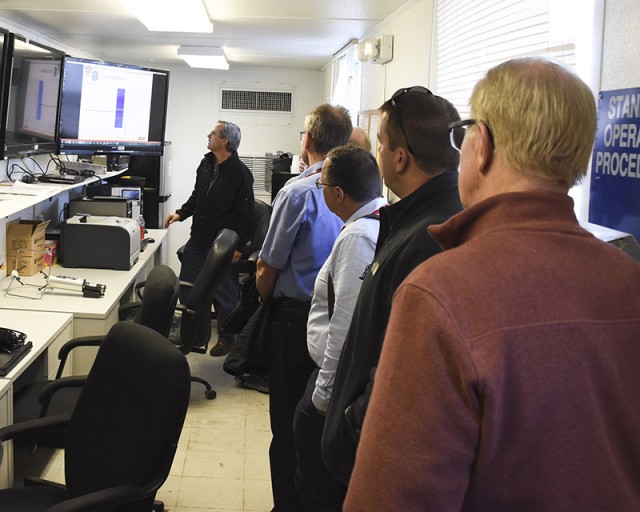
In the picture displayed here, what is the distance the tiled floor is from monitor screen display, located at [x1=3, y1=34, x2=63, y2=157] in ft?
5.22

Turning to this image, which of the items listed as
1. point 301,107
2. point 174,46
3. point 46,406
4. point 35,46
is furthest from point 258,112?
point 46,406

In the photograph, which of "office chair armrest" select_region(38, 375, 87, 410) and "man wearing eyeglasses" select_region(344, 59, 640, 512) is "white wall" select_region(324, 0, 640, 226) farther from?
"office chair armrest" select_region(38, 375, 87, 410)

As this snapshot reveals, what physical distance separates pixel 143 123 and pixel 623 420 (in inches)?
181

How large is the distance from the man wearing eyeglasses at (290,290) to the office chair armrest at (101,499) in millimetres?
889

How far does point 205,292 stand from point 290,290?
105 centimetres

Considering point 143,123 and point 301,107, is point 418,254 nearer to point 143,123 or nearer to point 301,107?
point 143,123

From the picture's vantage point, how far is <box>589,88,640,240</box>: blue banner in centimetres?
166

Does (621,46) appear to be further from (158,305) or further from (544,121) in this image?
(158,305)

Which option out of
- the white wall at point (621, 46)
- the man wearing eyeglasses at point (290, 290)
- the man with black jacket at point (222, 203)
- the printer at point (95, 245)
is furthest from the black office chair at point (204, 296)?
the white wall at point (621, 46)

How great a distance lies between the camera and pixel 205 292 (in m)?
3.79

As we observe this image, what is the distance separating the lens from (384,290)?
1473mm

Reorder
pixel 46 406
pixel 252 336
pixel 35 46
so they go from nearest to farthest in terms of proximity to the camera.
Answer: pixel 46 406 < pixel 252 336 < pixel 35 46

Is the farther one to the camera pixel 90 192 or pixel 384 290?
pixel 90 192

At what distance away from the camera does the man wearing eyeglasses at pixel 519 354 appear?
0.84m
